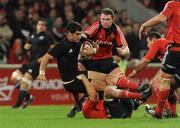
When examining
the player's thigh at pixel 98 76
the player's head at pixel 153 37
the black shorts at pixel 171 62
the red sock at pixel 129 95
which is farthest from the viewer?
the player's thigh at pixel 98 76

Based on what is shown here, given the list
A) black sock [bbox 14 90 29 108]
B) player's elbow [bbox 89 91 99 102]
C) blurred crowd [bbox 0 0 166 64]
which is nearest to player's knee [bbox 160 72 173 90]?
player's elbow [bbox 89 91 99 102]

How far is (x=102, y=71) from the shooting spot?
14414 millimetres

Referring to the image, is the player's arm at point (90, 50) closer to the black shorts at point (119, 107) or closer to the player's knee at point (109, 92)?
the player's knee at point (109, 92)

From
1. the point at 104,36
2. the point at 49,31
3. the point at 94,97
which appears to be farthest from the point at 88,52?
the point at 49,31

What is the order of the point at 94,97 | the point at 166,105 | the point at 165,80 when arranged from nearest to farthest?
the point at 165,80
the point at 94,97
the point at 166,105

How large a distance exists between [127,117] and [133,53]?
9.78 meters

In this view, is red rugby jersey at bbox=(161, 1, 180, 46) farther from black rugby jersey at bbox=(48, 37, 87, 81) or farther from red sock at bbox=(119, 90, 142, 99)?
black rugby jersey at bbox=(48, 37, 87, 81)

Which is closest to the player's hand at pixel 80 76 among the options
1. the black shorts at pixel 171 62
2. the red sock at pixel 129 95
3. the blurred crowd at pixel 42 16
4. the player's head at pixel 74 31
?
the player's head at pixel 74 31

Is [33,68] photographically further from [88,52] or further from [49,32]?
[88,52]

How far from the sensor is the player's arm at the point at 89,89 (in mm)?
13281

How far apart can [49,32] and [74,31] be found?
367 inches

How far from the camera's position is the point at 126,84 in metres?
13.6

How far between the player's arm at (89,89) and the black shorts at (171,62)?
140cm

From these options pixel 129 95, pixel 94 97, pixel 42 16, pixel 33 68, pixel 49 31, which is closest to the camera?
pixel 129 95
